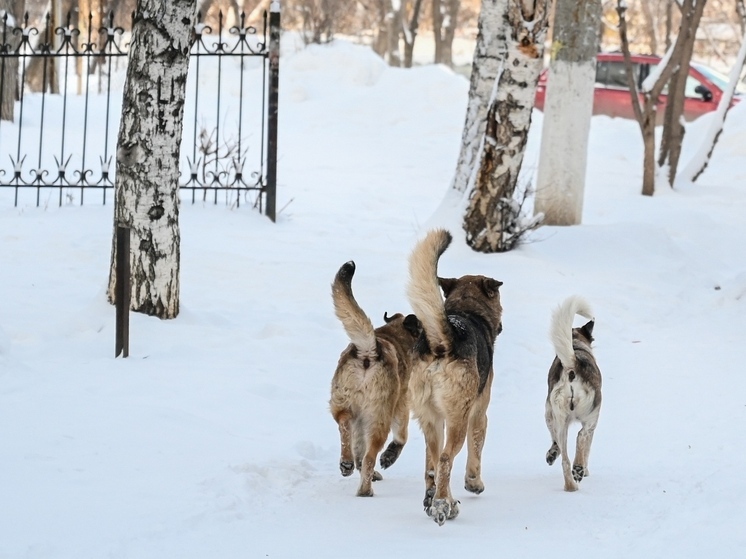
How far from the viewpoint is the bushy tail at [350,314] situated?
16.7 feet

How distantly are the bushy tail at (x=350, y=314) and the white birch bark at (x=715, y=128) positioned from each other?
12746 mm

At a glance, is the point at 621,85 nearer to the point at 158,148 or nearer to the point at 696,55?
the point at 158,148

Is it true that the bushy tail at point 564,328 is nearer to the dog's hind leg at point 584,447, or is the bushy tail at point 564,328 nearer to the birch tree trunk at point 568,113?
the dog's hind leg at point 584,447

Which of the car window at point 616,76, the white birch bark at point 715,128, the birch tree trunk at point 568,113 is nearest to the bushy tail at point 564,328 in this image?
the birch tree trunk at point 568,113

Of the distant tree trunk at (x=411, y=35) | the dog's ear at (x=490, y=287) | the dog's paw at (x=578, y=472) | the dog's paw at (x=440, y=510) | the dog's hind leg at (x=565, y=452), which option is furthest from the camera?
the distant tree trunk at (x=411, y=35)

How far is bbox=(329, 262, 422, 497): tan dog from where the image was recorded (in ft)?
16.8

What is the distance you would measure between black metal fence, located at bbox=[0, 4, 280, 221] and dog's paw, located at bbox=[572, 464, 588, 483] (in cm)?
666

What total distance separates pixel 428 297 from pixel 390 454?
1080 millimetres

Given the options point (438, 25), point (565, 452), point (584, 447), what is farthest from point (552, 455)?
point (438, 25)

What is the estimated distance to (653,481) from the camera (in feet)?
17.9

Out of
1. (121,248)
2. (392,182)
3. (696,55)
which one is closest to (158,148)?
(121,248)

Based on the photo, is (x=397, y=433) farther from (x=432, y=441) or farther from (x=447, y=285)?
(x=447, y=285)

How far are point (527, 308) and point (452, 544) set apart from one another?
521 centimetres

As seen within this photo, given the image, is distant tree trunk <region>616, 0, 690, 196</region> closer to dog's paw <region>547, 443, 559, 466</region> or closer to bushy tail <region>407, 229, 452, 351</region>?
dog's paw <region>547, 443, 559, 466</region>
